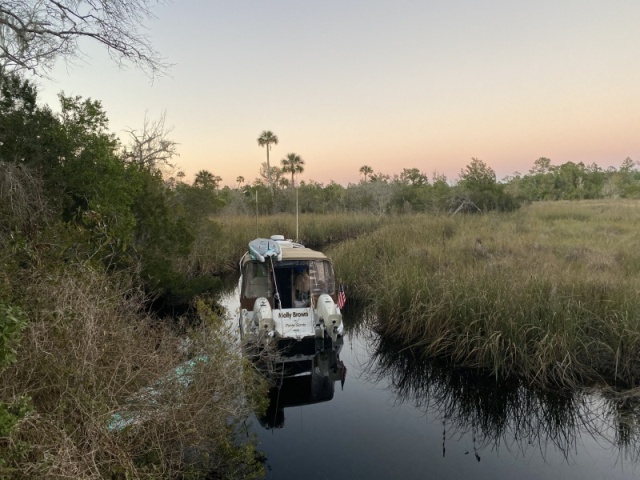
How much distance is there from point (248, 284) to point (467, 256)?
279 inches

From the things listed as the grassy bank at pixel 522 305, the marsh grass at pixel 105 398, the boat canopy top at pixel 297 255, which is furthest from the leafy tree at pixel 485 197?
the marsh grass at pixel 105 398

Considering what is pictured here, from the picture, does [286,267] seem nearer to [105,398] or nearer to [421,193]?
[105,398]

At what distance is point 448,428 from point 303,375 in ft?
10.7

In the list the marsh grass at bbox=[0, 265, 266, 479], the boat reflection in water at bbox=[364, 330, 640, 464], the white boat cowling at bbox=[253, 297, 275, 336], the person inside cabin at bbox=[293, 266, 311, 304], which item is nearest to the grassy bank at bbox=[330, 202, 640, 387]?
the boat reflection in water at bbox=[364, 330, 640, 464]

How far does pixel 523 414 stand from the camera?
22.5 ft

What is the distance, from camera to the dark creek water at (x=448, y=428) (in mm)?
5844

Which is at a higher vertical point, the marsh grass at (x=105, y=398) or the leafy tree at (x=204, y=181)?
the leafy tree at (x=204, y=181)

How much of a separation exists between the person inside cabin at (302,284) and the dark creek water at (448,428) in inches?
62.8

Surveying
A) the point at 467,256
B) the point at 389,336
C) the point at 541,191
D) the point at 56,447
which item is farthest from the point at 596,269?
the point at 541,191

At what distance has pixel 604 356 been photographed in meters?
7.34

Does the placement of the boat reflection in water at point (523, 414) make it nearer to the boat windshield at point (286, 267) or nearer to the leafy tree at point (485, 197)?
the boat windshield at point (286, 267)

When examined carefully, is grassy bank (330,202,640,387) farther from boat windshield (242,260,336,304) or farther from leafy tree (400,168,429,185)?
leafy tree (400,168,429,185)

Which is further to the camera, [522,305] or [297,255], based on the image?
[297,255]

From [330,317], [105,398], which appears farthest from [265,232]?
[105,398]
